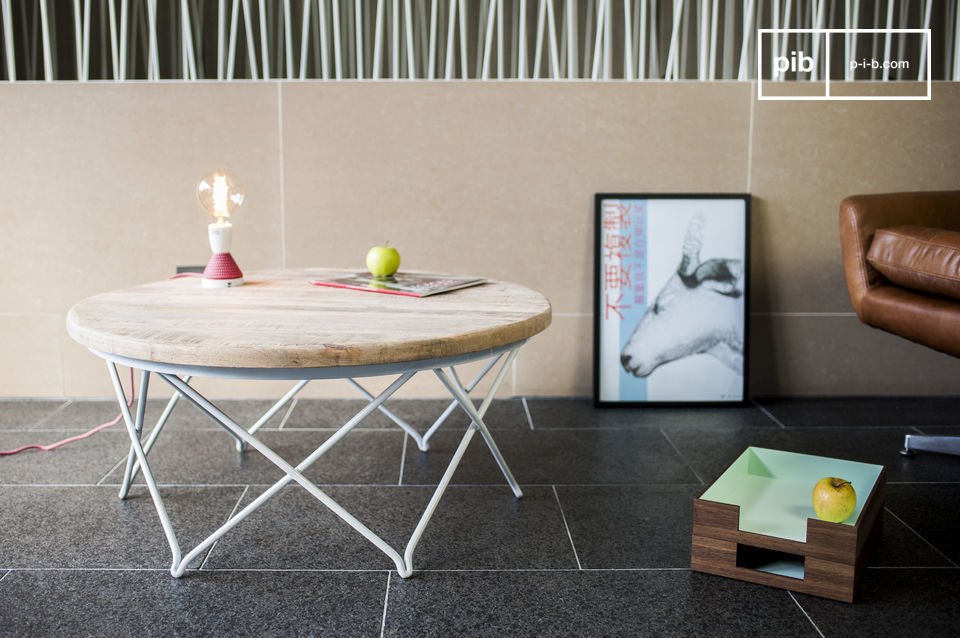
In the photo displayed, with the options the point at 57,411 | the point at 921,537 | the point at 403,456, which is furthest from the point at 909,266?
the point at 57,411

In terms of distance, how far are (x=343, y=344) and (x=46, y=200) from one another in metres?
2.16

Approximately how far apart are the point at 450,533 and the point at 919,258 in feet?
5.06

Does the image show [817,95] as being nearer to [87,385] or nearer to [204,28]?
[204,28]

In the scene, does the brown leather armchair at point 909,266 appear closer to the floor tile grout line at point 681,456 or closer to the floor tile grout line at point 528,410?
the floor tile grout line at point 681,456

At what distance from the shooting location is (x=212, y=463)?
259 cm

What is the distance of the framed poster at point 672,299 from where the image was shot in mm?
3262

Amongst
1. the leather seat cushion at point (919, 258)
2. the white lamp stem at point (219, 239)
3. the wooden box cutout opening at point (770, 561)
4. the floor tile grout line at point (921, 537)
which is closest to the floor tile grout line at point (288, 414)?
the white lamp stem at point (219, 239)

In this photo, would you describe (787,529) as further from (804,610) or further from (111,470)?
(111,470)

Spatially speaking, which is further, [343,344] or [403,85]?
[403,85]

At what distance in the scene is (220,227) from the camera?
2.31 meters

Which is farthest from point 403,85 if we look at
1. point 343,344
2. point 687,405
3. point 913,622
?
point 913,622

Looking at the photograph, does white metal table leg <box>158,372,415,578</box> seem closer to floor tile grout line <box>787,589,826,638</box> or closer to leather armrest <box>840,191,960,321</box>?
floor tile grout line <box>787,589,826,638</box>

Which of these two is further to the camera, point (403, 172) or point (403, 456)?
point (403, 172)

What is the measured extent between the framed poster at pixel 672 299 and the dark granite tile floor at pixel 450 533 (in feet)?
0.60
